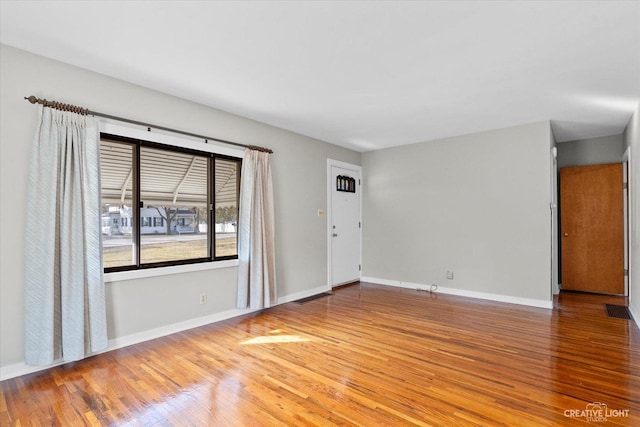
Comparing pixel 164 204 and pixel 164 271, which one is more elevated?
pixel 164 204

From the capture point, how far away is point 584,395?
221 centimetres

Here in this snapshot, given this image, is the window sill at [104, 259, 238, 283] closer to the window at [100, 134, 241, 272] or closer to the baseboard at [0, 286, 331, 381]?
the window at [100, 134, 241, 272]

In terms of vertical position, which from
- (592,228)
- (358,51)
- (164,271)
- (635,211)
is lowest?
(164,271)

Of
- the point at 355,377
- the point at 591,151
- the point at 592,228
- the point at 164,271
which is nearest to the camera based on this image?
the point at 355,377

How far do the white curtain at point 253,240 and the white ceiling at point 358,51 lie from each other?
2.58 feet

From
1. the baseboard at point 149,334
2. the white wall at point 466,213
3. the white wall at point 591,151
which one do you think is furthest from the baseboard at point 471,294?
the white wall at point 591,151

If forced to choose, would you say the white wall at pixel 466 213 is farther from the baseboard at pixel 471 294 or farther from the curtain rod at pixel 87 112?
the curtain rod at pixel 87 112

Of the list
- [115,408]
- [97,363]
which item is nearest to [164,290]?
[97,363]

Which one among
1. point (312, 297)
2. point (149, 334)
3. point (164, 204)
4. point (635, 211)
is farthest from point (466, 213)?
point (149, 334)

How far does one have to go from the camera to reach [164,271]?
11.2ft

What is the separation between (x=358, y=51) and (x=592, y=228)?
17.1ft

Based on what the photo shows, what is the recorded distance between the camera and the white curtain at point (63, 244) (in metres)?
2.55

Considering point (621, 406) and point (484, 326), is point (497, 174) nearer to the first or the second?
point (484, 326)
